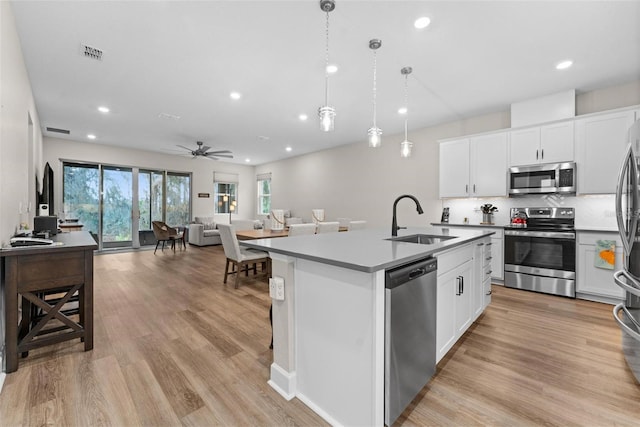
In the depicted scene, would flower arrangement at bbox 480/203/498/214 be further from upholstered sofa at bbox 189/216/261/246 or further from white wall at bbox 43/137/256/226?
white wall at bbox 43/137/256/226

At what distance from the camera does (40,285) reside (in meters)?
2.00

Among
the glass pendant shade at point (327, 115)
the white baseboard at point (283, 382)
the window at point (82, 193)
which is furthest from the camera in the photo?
the window at point (82, 193)

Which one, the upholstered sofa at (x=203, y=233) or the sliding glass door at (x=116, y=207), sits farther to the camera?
the upholstered sofa at (x=203, y=233)

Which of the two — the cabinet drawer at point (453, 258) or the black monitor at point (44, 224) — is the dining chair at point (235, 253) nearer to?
the black monitor at point (44, 224)

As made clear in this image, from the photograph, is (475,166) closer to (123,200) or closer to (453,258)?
(453,258)

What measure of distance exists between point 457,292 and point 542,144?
3218 mm

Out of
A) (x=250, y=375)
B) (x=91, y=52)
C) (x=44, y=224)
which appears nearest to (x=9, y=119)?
(x=91, y=52)

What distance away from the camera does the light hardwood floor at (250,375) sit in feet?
4.95

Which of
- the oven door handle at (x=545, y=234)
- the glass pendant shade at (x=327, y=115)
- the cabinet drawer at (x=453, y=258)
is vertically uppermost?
the glass pendant shade at (x=327, y=115)

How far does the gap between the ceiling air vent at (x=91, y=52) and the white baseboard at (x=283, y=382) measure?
3.58 m

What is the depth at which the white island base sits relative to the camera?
1300mm

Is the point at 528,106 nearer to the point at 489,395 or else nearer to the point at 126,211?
the point at 489,395

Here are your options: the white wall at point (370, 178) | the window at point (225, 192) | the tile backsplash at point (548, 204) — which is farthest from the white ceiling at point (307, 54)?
the window at point (225, 192)

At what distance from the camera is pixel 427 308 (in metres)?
1.59
